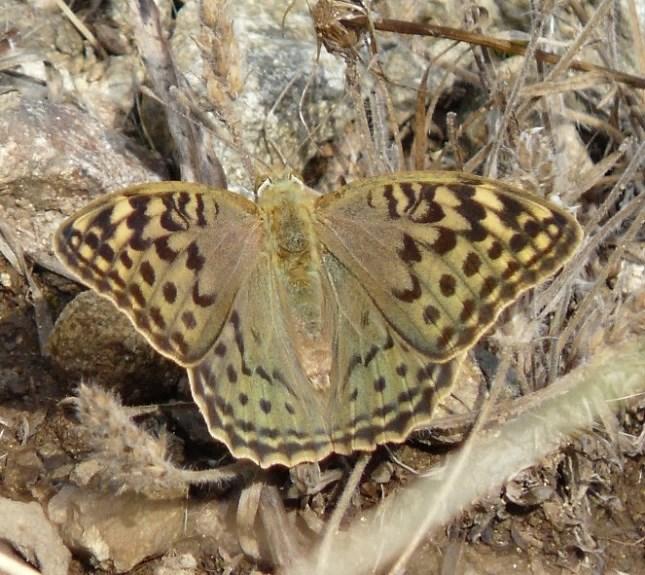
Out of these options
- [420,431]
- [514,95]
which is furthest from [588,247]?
[420,431]

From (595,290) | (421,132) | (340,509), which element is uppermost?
(421,132)

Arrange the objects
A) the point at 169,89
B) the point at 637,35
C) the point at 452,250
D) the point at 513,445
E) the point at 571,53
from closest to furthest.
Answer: the point at 452,250
the point at 513,445
the point at 571,53
the point at 169,89
the point at 637,35

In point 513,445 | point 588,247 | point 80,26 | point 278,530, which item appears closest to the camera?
point 278,530

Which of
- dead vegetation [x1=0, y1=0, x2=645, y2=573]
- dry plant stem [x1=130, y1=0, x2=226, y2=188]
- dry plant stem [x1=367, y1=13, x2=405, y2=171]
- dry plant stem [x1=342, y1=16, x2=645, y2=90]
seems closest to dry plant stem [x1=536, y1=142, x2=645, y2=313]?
dead vegetation [x1=0, y1=0, x2=645, y2=573]

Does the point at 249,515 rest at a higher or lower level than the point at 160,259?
lower

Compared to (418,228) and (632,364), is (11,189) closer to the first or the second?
(418,228)

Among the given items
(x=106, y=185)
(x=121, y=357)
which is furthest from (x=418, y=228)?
(x=106, y=185)

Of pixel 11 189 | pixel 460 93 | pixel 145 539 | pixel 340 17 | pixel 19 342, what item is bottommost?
pixel 145 539

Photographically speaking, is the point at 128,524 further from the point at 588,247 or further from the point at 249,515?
the point at 588,247
